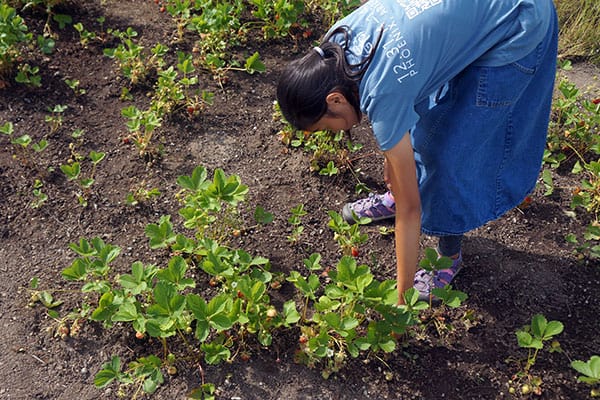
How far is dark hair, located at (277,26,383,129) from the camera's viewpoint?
5.99 ft

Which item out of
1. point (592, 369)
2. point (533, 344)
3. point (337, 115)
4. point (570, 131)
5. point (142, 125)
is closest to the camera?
point (337, 115)

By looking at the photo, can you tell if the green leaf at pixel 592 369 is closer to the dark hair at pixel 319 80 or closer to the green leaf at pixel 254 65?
the dark hair at pixel 319 80

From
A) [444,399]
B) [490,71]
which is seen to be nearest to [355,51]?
[490,71]

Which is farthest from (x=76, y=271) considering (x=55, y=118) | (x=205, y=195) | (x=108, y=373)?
(x=55, y=118)

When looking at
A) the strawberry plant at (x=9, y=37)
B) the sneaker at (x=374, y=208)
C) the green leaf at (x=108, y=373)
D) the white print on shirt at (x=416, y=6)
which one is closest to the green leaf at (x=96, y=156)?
the strawberry plant at (x=9, y=37)

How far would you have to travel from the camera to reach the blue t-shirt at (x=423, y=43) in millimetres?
1790

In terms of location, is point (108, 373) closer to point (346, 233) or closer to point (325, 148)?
point (346, 233)

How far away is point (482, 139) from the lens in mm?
2072

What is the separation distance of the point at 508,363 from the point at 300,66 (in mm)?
1384

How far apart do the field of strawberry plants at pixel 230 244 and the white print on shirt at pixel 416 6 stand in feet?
2.79

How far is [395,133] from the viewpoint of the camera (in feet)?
5.86

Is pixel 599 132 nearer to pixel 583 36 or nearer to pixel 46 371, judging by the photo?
pixel 583 36

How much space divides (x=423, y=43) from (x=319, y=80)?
32cm

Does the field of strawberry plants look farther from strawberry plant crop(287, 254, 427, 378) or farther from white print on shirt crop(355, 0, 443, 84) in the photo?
white print on shirt crop(355, 0, 443, 84)
